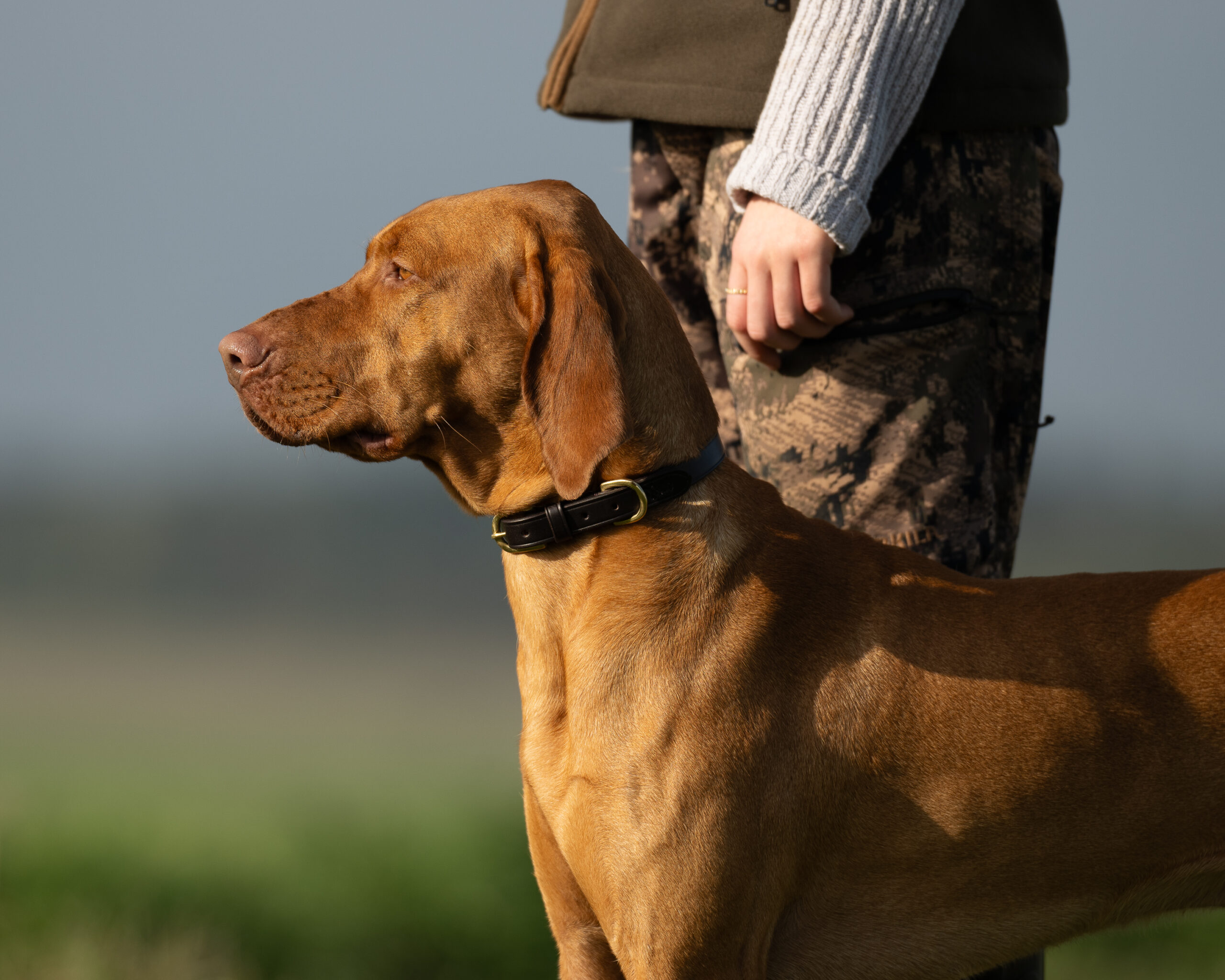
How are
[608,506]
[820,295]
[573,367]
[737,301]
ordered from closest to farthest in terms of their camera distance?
[573,367]
[608,506]
[820,295]
[737,301]

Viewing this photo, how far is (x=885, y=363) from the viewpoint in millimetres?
2449

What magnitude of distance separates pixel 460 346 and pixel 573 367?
266 mm

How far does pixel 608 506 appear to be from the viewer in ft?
6.82

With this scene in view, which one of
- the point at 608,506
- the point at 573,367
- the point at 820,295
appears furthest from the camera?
the point at 820,295

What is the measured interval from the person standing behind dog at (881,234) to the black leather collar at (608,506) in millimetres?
417

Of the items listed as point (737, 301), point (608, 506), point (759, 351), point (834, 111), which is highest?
point (834, 111)

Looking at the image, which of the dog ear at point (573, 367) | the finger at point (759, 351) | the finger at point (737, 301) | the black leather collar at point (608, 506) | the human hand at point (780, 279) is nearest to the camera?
the dog ear at point (573, 367)

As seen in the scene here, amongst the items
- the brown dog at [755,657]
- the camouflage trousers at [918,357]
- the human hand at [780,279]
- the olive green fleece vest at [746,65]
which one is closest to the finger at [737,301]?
the human hand at [780,279]

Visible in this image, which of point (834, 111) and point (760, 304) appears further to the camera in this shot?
point (760, 304)

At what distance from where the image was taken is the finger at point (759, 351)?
8.04ft

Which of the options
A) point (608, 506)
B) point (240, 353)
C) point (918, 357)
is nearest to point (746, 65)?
point (918, 357)

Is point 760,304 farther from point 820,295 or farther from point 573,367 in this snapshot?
point 573,367

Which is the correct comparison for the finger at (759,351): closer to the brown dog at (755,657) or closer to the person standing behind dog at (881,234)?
the person standing behind dog at (881,234)

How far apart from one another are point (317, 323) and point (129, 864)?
3.55 m
